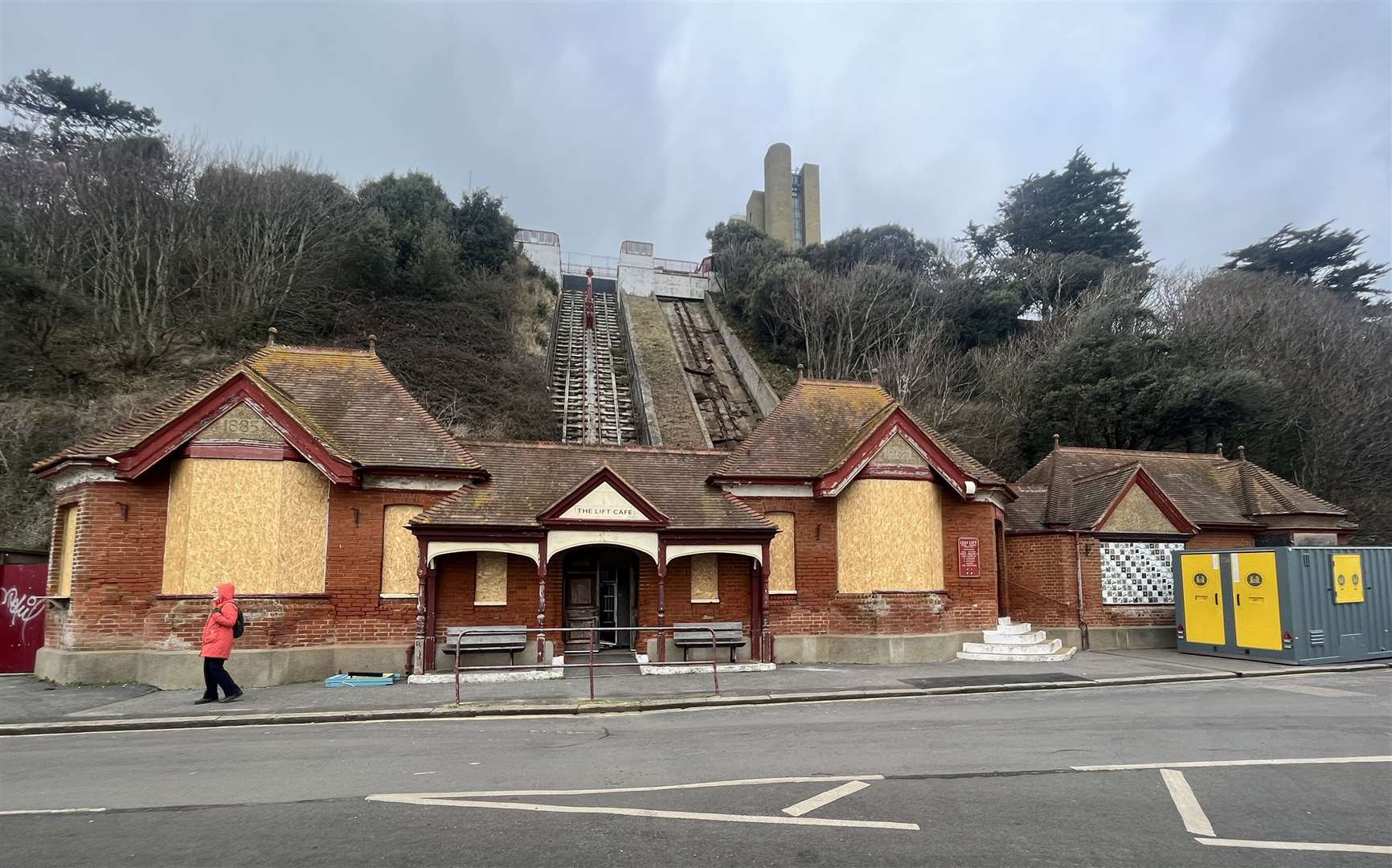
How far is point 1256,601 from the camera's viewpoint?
1722 centimetres

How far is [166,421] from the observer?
14.7 metres

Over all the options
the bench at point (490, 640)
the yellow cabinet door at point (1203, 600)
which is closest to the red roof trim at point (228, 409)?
the bench at point (490, 640)

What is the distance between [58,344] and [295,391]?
16.2 metres

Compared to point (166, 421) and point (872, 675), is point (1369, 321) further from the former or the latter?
point (166, 421)

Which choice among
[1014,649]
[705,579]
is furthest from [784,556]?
[1014,649]

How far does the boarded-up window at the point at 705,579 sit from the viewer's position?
57.8 ft

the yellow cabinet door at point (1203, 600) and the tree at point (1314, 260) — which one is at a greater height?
the tree at point (1314, 260)

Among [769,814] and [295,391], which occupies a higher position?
[295,391]

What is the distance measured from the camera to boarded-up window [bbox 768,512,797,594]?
1780 cm

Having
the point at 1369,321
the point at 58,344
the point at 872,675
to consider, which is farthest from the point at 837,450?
the point at 1369,321

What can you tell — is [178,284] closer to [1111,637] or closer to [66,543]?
[66,543]

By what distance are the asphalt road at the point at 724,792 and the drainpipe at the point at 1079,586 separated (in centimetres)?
884

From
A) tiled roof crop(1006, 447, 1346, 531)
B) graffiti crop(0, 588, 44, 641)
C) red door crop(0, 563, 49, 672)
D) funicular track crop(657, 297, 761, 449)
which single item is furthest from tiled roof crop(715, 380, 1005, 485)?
graffiti crop(0, 588, 44, 641)

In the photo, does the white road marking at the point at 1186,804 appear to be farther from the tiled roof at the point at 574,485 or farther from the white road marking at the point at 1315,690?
the tiled roof at the point at 574,485
